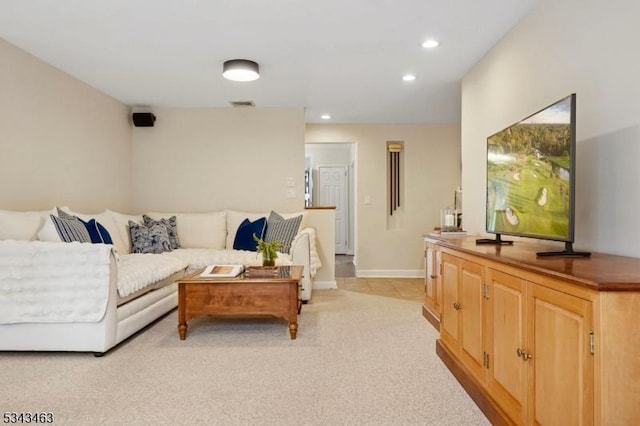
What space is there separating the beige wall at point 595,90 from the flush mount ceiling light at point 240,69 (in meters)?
2.03

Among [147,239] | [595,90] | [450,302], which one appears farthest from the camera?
[147,239]

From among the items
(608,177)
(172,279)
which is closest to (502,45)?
(608,177)

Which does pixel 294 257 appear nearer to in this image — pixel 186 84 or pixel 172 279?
pixel 172 279

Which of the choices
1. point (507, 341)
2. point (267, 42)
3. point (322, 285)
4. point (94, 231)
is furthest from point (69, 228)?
point (507, 341)

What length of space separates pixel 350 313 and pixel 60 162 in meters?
3.03

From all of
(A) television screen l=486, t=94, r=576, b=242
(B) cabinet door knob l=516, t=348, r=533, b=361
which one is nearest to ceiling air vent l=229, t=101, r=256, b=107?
(A) television screen l=486, t=94, r=576, b=242

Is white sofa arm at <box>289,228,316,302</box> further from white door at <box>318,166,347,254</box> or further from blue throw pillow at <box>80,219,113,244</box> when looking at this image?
white door at <box>318,166,347,254</box>

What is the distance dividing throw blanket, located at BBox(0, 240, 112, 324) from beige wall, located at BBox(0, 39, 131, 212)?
0.84 m

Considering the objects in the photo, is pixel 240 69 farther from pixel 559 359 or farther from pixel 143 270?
pixel 559 359

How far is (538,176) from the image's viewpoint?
1.85 m

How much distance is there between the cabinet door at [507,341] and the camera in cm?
156

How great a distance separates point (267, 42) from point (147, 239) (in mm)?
2438

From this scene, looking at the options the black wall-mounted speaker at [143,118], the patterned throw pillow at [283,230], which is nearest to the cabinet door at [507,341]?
the patterned throw pillow at [283,230]

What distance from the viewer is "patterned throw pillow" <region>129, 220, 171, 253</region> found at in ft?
14.0
